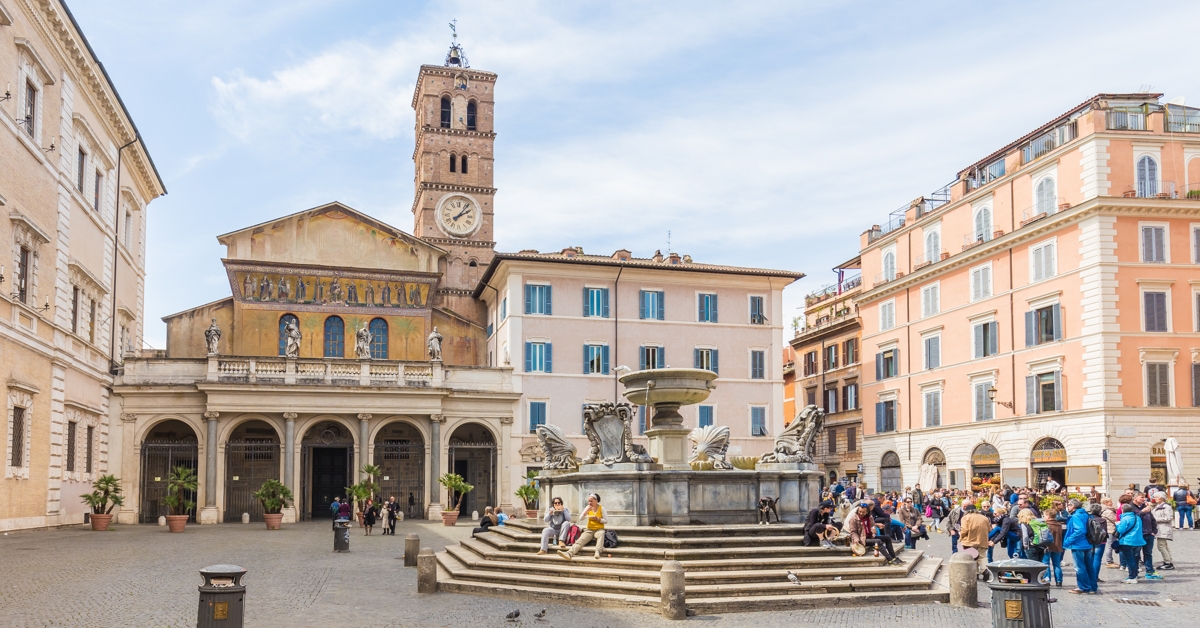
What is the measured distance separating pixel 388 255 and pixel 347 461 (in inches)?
345

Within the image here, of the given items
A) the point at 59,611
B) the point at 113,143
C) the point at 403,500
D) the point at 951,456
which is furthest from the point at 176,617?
the point at 951,456

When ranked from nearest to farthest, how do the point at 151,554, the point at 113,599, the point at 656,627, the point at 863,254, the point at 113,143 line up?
the point at 656,627
the point at 113,599
the point at 151,554
the point at 113,143
the point at 863,254

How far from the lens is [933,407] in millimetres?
45625

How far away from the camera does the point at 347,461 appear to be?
4194 centimetres

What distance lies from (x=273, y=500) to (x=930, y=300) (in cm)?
2861

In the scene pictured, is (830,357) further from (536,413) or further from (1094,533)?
(1094,533)

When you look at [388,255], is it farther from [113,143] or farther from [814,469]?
[814,469]

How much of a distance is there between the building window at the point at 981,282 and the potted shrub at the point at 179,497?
99.3 ft

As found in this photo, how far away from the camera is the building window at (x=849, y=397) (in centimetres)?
5347

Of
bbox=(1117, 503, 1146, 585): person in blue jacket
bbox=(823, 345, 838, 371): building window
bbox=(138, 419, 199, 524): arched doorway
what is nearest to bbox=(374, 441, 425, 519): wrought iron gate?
bbox=(138, 419, 199, 524): arched doorway

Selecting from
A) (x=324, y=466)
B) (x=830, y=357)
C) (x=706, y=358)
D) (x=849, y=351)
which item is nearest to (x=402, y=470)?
(x=324, y=466)

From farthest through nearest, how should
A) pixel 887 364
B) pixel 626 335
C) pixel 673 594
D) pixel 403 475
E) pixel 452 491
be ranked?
pixel 887 364
pixel 626 335
pixel 403 475
pixel 452 491
pixel 673 594

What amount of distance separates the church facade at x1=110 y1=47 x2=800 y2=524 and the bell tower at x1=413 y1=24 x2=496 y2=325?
583 inches

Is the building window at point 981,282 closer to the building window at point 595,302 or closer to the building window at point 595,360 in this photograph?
the building window at point 595,302
